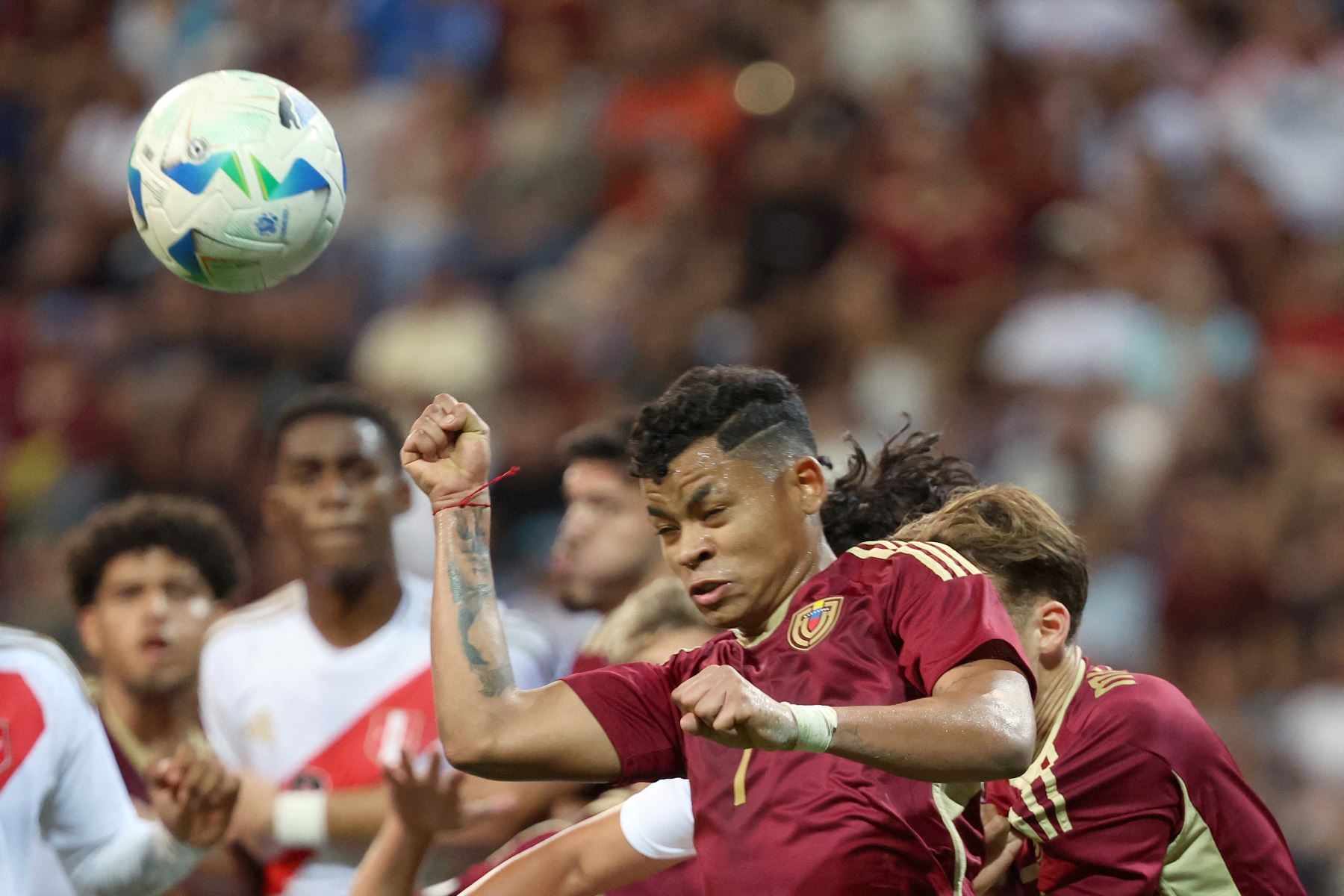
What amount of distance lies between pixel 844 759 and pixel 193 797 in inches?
75.8

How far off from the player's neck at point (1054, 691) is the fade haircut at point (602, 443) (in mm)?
2502

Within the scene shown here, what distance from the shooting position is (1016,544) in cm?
354

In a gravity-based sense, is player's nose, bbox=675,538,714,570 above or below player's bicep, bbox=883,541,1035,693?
above

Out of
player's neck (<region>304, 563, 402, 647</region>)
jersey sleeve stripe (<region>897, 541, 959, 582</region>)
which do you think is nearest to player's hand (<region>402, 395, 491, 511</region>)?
jersey sleeve stripe (<region>897, 541, 959, 582</region>)

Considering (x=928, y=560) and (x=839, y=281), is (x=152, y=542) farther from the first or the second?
(x=839, y=281)

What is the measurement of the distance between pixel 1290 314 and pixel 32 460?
714 cm

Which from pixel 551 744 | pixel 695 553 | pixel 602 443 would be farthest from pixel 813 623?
pixel 602 443

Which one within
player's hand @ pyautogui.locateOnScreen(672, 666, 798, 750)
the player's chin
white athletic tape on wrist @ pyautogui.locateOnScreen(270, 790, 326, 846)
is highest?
the player's chin

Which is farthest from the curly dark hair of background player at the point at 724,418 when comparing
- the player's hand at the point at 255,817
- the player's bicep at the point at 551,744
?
the player's hand at the point at 255,817

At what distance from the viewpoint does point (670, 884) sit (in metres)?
4.07

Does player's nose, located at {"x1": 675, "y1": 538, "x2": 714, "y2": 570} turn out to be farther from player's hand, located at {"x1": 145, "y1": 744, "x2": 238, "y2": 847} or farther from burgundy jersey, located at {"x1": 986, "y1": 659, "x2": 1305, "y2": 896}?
player's hand, located at {"x1": 145, "y1": 744, "x2": 238, "y2": 847}

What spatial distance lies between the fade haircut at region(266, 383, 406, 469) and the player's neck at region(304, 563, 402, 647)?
389 millimetres

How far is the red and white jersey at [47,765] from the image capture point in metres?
4.08

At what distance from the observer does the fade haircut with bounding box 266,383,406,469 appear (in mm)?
5777
